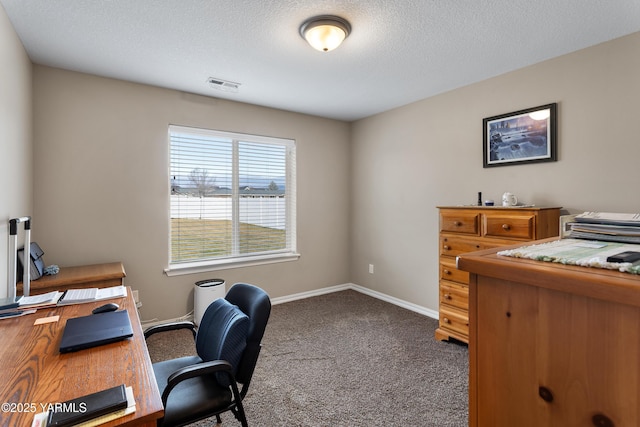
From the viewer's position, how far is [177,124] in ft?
11.2

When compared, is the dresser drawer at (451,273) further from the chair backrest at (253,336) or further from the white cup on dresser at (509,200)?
the chair backrest at (253,336)

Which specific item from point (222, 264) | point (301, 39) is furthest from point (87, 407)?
point (222, 264)

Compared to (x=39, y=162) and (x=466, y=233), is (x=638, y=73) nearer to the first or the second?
(x=466, y=233)

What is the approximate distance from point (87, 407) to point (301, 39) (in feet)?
7.84

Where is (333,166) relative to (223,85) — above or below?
below

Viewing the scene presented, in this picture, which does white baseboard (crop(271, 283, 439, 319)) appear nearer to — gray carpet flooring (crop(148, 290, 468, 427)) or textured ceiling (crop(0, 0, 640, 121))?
gray carpet flooring (crop(148, 290, 468, 427))

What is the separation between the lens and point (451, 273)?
116 inches

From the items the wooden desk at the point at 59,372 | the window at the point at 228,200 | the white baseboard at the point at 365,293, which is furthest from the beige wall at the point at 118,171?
the wooden desk at the point at 59,372

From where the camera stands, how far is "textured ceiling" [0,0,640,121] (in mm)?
1991

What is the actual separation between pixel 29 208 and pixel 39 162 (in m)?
0.43

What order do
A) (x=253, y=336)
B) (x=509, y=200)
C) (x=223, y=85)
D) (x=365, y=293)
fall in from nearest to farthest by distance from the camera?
(x=253, y=336) → (x=509, y=200) → (x=223, y=85) → (x=365, y=293)

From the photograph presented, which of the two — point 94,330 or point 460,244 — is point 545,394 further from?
point 460,244

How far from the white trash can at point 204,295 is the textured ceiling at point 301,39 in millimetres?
2066

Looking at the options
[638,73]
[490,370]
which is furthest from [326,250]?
[490,370]
